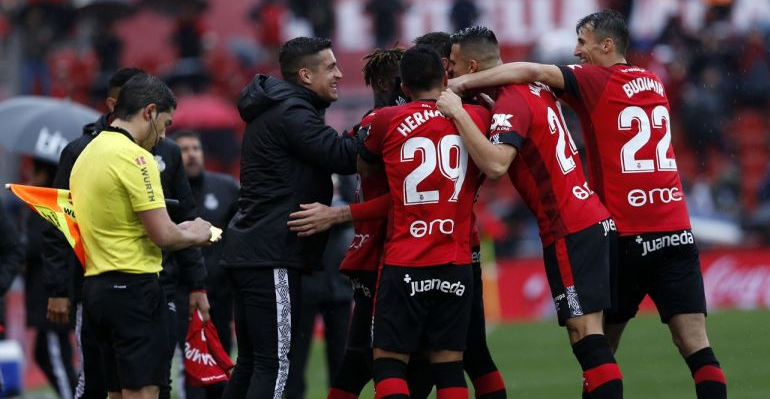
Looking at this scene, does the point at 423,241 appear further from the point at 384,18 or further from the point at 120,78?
the point at 384,18

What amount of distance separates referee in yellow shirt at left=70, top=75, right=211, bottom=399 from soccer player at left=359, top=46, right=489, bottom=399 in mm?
1070

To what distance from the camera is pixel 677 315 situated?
784 centimetres

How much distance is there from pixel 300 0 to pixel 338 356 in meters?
13.0

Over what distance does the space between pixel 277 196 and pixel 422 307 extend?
3.60ft

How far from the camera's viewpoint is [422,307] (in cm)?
733

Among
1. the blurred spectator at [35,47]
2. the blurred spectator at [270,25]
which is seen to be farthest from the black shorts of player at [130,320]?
the blurred spectator at [270,25]

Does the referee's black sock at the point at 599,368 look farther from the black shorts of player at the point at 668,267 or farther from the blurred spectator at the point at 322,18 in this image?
the blurred spectator at the point at 322,18

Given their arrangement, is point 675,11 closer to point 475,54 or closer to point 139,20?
point 139,20

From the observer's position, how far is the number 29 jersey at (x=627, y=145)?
25.5 ft

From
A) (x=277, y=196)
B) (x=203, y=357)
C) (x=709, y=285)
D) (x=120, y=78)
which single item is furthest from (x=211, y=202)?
(x=709, y=285)

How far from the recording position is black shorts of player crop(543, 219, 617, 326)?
743cm

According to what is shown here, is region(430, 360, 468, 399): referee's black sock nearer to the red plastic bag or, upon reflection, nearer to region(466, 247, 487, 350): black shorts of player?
region(466, 247, 487, 350): black shorts of player

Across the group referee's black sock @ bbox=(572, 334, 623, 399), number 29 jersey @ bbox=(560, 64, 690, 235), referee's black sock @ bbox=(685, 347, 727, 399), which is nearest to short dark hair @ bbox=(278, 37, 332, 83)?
number 29 jersey @ bbox=(560, 64, 690, 235)

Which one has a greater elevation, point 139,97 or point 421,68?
point 421,68
